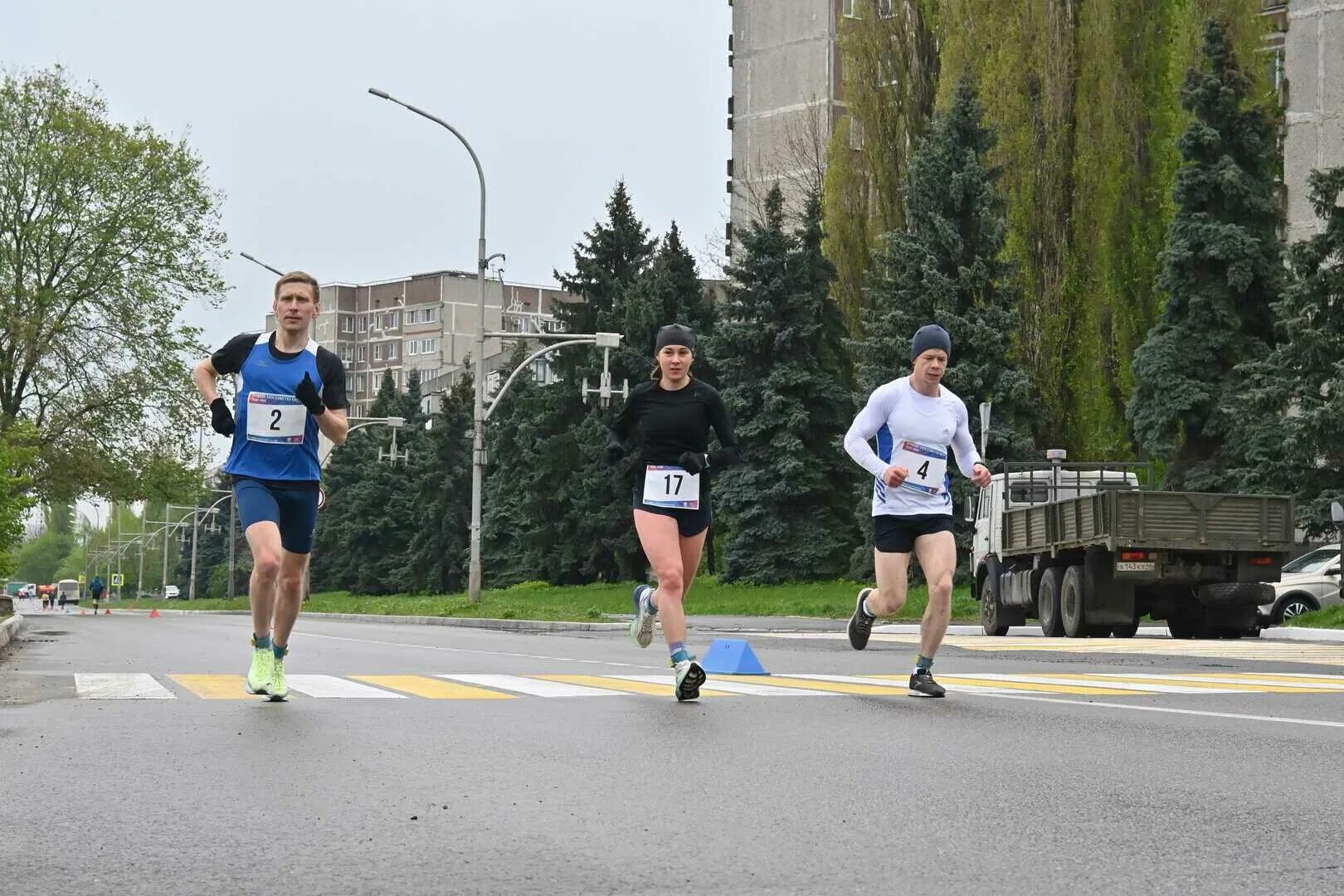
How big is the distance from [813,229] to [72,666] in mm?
39239

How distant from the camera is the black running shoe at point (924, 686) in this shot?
10703mm

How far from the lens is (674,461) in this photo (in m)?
10.5

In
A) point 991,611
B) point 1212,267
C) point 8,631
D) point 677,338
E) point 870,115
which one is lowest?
point 8,631

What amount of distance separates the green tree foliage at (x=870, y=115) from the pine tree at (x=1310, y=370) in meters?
14.3

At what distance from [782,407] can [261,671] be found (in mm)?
41736

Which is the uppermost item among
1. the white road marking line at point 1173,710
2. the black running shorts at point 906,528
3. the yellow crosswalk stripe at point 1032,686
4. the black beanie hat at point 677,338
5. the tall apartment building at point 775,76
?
the tall apartment building at point 775,76

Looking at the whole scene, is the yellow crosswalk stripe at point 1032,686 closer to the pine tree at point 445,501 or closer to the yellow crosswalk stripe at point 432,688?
the yellow crosswalk stripe at point 432,688

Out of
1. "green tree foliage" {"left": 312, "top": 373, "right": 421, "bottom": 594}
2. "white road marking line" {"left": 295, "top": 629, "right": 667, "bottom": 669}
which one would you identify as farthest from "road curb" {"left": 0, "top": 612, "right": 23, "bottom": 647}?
"green tree foliage" {"left": 312, "top": 373, "right": 421, "bottom": 594}

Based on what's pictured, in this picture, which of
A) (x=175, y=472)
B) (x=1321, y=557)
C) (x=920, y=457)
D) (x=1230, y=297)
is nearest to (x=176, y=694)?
(x=920, y=457)

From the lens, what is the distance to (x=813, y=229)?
52.8 metres

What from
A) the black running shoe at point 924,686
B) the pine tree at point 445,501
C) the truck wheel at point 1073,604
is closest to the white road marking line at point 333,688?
the black running shoe at point 924,686

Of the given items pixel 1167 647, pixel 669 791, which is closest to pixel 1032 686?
pixel 669 791

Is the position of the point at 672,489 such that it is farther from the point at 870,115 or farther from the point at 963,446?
the point at 870,115

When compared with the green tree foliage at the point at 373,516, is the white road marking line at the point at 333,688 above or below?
below
